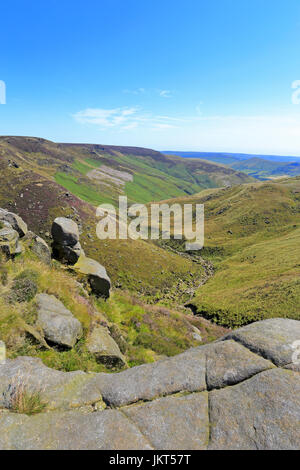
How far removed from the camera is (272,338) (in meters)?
7.68

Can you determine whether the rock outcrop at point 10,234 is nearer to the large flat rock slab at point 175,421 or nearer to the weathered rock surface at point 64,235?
the weathered rock surface at point 64,235

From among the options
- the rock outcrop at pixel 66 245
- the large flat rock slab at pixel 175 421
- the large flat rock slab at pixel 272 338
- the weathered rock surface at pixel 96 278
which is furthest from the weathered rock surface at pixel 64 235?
the large flat rock slab at pixel 175 421

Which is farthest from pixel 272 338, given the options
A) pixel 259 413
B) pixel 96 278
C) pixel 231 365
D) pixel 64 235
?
pixel 64 235

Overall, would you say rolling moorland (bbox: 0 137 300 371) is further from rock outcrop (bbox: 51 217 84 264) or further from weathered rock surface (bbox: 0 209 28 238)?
weathered rock surface (bbox: 0 209 28 238)

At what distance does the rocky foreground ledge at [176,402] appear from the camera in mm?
4805

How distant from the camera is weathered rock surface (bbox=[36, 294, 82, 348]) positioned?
9281 mm


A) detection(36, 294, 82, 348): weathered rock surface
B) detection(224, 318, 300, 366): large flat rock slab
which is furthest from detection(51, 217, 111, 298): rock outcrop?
detection(224, 318, 300, 366): large flat rock slab

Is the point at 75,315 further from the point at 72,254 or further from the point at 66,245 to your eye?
the point at 66,245

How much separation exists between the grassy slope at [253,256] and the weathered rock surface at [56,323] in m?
33.2

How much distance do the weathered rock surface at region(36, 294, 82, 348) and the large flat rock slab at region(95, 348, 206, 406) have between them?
2916 mm

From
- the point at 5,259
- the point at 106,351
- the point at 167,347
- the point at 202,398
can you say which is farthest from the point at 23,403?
the point at 167,347

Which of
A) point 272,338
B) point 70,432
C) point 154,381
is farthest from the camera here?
point 272,338

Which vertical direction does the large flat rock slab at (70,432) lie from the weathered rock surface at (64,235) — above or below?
below

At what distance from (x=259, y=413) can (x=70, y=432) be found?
4.49m
